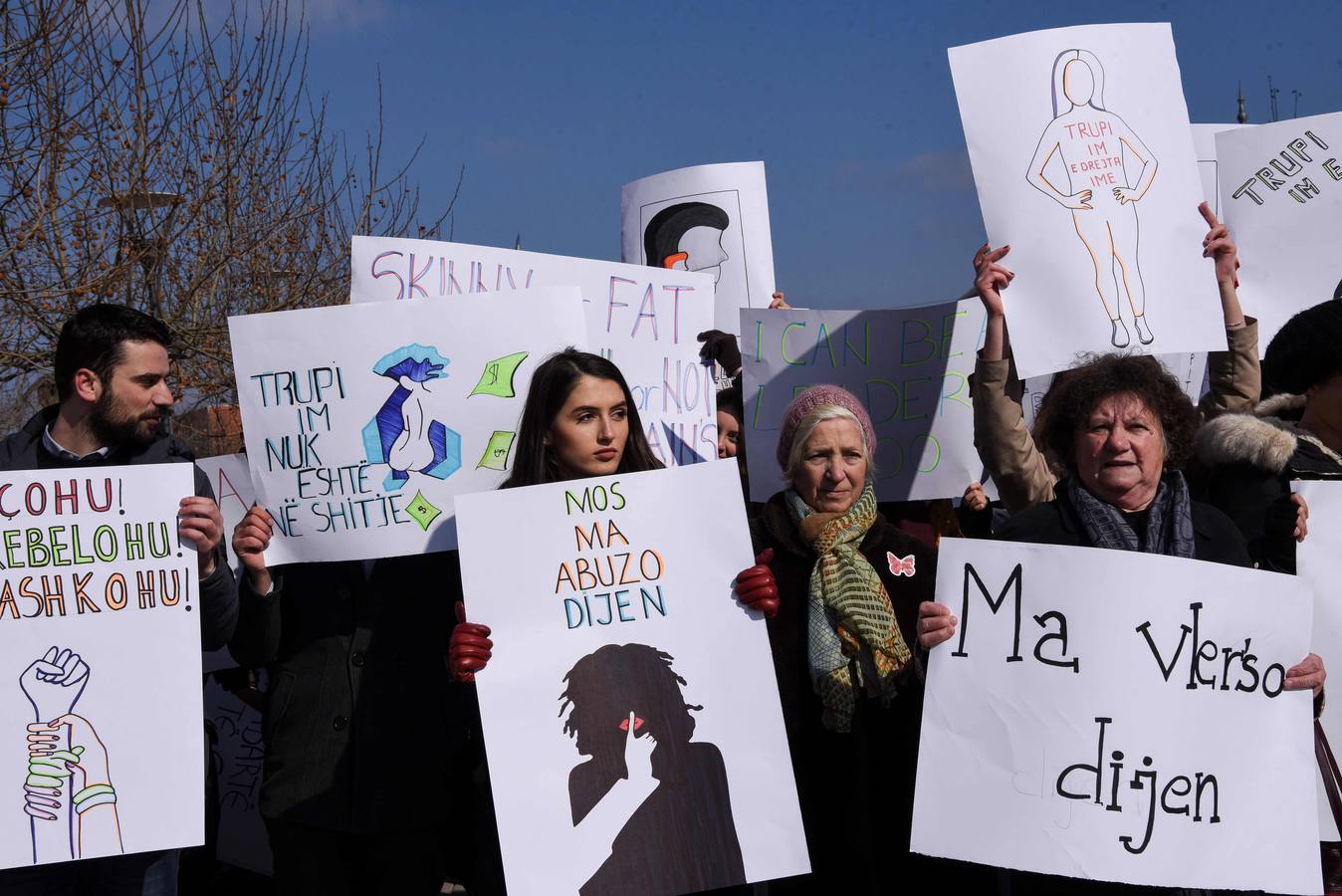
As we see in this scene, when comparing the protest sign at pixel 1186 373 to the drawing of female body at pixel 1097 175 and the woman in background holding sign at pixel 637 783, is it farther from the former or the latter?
the woman in background holding sign at pixel 637 783

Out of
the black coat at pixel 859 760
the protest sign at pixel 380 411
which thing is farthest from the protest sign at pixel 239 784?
the black coat at pixel 859 760

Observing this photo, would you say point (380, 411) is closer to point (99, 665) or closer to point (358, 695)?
point (358, 695)

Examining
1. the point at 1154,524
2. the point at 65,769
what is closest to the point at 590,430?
the point at 1154,524

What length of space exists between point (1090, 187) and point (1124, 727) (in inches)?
77.7

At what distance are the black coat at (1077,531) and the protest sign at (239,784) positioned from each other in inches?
135

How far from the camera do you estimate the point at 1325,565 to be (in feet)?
10.2

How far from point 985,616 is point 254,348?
2.27 metres

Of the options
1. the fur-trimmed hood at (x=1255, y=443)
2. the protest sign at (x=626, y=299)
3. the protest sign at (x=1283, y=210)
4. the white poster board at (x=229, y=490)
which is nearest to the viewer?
the fur-trimmed hood at (x=1255, y=443)

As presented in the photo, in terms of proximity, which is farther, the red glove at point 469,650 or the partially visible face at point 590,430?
the partially visible face at point 590,430

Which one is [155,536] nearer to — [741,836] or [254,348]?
[254,348]

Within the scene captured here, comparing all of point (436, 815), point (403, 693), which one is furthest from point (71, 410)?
point (436, 815)

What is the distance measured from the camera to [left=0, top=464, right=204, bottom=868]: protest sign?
3.20 meters

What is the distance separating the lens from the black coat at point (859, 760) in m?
3.29

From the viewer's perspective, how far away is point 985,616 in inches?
114
